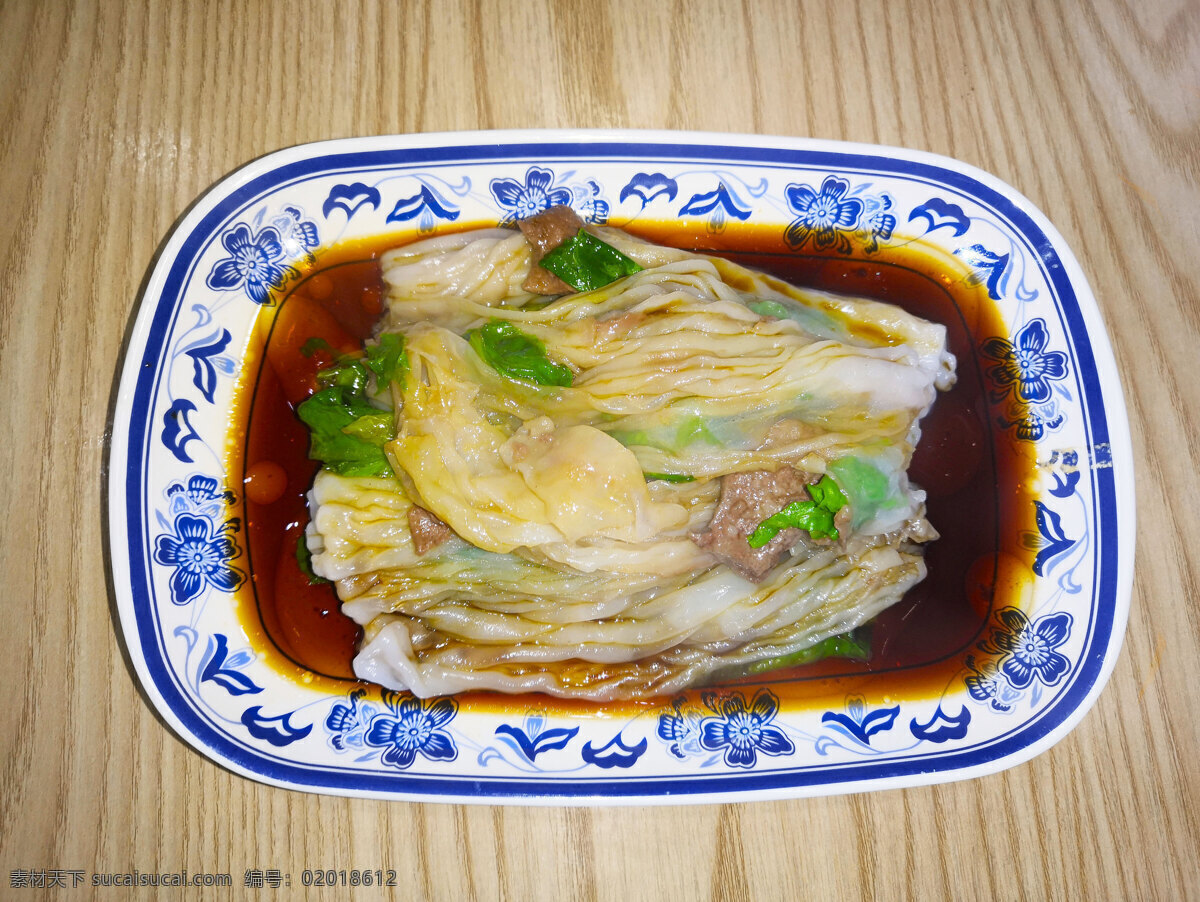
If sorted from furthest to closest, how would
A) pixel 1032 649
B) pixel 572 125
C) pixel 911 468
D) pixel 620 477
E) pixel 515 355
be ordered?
1. pixel 572 125
2. pixel 911 468
3. pixel 1032 649
4. pixel 515 355
5. pixel 620 477

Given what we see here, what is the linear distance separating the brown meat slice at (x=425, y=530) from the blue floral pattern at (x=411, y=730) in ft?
1.93

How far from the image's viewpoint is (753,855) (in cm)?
269

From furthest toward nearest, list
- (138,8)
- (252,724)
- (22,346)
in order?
(138,8) < (22,346) < (252,724)

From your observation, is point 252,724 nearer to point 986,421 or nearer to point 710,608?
point 710,608

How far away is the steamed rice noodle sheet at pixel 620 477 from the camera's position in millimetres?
2346

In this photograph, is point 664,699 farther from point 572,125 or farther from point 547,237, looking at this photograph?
point 572,125

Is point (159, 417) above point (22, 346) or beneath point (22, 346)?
beneath

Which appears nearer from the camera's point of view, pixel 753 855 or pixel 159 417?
pixel 159 417

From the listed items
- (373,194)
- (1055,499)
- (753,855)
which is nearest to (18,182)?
(373,194)

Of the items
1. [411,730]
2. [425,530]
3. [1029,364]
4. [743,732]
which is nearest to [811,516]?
[743,732]

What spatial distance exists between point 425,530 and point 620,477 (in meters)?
0.78

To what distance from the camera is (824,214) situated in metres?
2.77

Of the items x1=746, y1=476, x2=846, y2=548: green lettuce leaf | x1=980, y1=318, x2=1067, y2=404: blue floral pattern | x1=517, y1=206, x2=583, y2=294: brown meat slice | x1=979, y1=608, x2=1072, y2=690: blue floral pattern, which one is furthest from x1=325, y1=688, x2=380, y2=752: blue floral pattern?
x1=980, y1=318, x2=1067, y2=404: blue floral pattern

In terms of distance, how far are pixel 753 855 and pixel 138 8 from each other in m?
4.77
